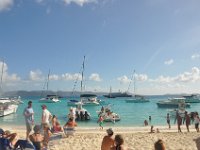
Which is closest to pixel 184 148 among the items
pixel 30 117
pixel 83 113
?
pixel 30 117

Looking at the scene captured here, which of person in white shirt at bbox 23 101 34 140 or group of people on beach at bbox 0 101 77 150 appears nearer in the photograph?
group of people on beach at bbox 0 101 77 150

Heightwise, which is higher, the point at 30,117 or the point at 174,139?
the point at 30,117

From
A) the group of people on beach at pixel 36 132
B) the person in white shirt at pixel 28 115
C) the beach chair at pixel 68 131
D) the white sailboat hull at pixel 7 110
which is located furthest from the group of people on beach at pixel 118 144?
the white sailboat hull at pixel 7 110

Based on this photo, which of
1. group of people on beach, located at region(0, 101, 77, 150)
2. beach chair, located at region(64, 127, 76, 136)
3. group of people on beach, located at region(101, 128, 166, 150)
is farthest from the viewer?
beach chair, located at region(64, 127, 76, 136)

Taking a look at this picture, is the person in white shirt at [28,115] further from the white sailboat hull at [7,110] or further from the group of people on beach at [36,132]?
the white sailboat hull at [7,110]

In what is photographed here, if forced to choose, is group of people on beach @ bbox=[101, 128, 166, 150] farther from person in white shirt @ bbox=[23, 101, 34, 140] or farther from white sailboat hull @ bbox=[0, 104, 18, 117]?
white sailboat hull @ bbox=[0, 104, 18, 117]

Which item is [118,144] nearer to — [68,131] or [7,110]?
[68,131]

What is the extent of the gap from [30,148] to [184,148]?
29.1 feet

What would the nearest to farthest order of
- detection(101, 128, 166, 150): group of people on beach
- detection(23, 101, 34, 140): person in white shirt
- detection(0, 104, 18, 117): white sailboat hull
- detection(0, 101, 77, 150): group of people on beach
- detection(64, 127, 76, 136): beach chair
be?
detection(101, 128, 166, 150): group of people on beach < detection(0, 101, 77, 150): group of people on beach < detection(23, 101, 34, 140): person in white shirt < detection(64, 127, 76, 136): beach chair < detection(0, 104, 18, 117): white sailboat hull

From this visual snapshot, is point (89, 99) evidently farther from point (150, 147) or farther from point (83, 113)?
point (150, 147)

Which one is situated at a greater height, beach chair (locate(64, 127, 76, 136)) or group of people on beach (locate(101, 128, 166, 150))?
group of people on beach (locate(101, 128, 166, 150))

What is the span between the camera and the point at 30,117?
16344 millimetres

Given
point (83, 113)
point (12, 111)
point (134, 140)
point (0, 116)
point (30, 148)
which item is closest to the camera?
point (30, 148)

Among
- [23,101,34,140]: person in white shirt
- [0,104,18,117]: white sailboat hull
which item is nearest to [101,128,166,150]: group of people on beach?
[23,101,34,140]: person in white shirt
